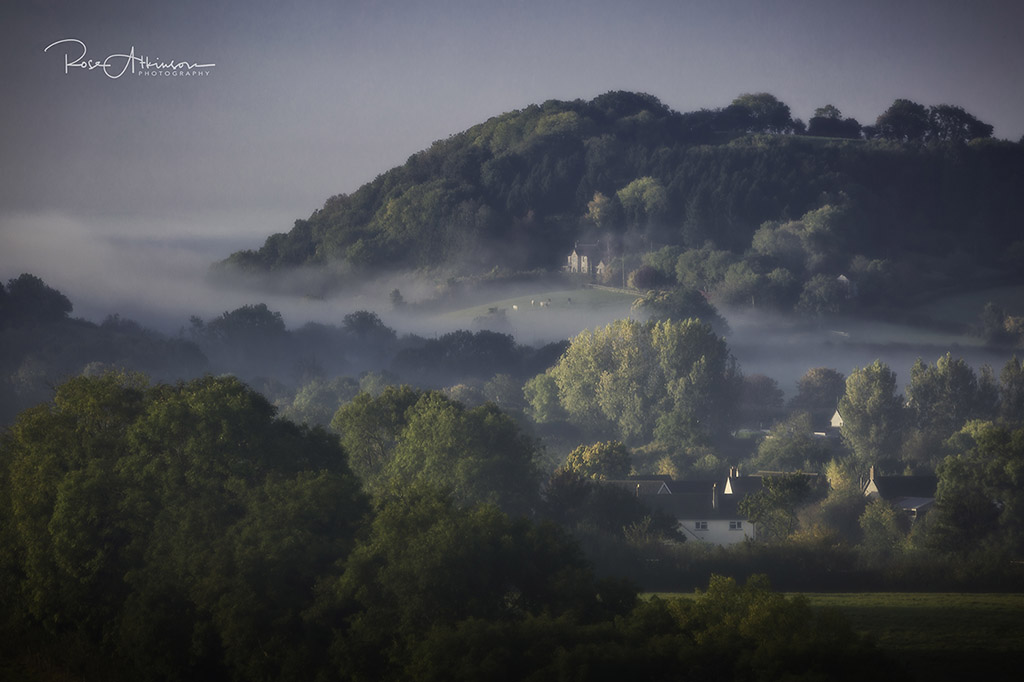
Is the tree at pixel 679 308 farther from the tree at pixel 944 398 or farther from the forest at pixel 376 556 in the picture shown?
the forest at pixel 376 556

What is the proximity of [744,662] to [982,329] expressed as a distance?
524ft

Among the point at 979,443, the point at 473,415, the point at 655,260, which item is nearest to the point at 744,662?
the point at 473,415

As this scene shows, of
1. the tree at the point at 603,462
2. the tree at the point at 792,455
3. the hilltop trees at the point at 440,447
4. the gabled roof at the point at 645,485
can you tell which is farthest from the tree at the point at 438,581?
the tree at the point at 792,455

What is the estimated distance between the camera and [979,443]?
228 feet

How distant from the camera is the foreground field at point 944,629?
116 ft

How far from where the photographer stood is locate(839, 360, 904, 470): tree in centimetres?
10238

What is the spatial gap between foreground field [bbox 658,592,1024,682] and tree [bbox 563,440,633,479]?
30.1m

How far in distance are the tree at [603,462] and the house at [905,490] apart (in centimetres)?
1501

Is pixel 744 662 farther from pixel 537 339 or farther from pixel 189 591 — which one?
pixel 537 339

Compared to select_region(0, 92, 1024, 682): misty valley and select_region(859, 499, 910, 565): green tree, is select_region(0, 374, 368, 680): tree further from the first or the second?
select_region(859, 499, 910, 565): green tree

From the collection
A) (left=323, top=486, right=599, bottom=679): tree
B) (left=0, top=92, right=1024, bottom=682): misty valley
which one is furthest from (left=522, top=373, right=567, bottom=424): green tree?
(left=323, top=486, right=599, bottom=679): tree

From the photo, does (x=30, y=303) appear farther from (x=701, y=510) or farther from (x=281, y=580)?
(x=281, y=580)

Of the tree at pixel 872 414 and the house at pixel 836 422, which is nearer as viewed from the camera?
the tree at pixel 872 414

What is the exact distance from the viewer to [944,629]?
4053 cm
